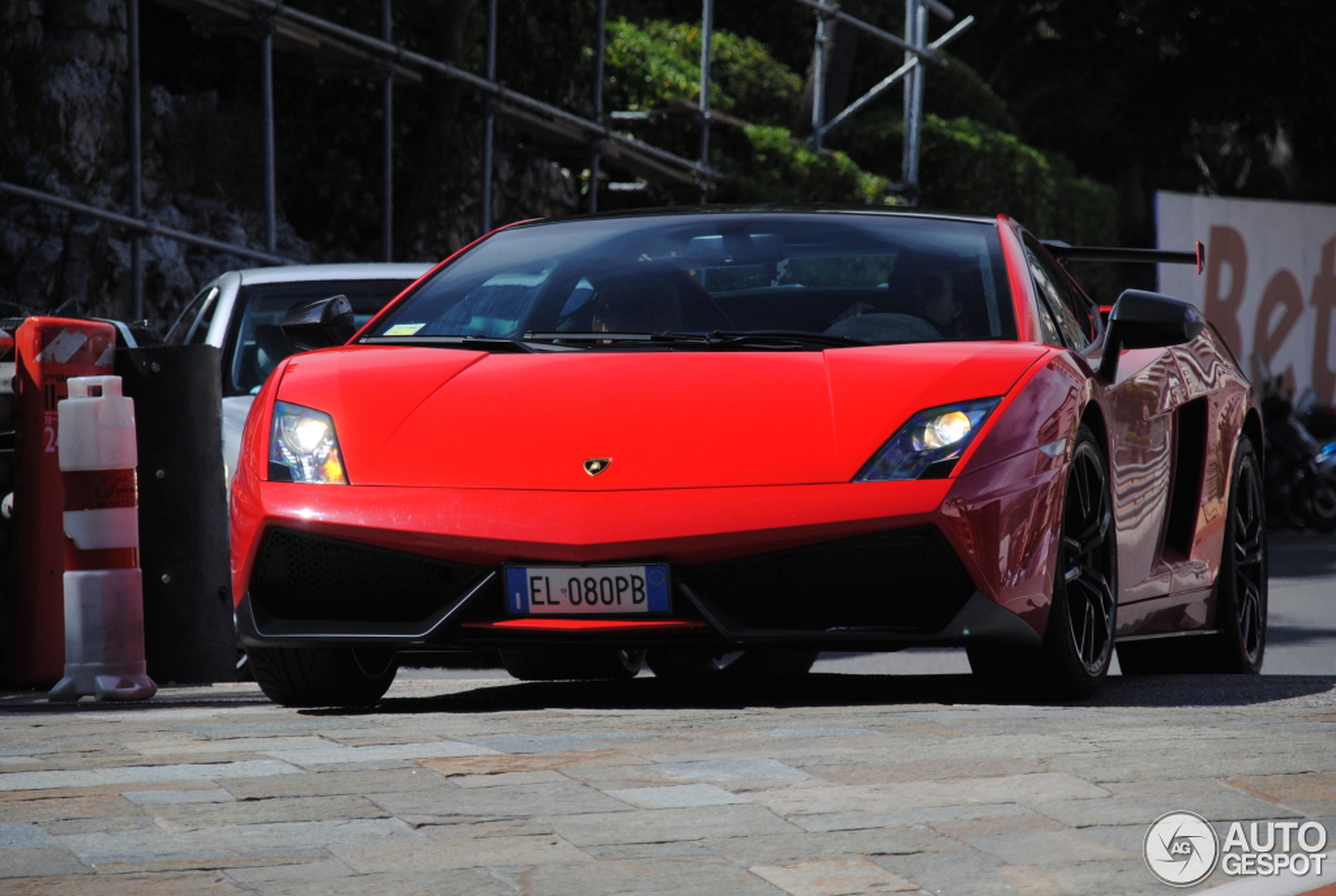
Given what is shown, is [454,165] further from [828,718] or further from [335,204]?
[828,718]

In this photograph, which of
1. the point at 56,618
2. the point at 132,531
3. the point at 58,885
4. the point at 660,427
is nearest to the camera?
the point at 58,885

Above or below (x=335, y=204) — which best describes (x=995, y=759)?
below

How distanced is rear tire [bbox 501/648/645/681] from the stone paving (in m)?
2.17

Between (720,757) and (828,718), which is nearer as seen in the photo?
(720,757)

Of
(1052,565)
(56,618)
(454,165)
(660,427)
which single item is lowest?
(56,618)

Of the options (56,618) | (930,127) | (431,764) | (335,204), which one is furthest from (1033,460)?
(930,127)

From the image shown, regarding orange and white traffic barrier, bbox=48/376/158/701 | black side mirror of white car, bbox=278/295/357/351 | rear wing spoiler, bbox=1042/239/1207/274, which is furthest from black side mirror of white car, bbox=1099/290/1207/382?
orange and white traffic barrier, bbox=48/376/158/701

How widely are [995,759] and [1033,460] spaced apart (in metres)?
1.13

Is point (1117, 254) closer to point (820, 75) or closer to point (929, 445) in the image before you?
point (929, 445)

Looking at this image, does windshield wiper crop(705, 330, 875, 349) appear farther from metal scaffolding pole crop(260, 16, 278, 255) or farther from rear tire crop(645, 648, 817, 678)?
metal scaffolding pole crop(260, 16, 278, 255)

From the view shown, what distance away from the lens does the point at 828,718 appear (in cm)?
464

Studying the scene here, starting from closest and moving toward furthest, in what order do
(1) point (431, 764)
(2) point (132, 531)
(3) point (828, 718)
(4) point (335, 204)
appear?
1. (1) point (431, 764)
2. (3) point (828, 718)
3. (2) point (132, 531)
4. (4) point (335, 204)

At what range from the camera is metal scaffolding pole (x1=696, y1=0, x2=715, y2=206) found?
20.9 meters

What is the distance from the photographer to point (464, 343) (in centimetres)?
550
